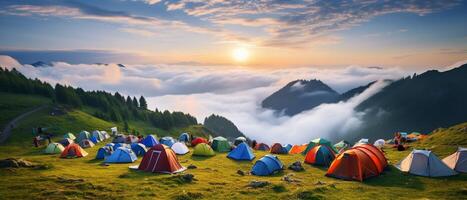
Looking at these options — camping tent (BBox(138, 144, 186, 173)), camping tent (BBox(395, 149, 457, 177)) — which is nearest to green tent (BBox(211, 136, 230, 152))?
camping tent (BBox(138, 144, 186, 173))

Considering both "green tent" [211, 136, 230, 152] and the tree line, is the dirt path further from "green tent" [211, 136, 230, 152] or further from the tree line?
"green tent" [211, 136, 230, 152]

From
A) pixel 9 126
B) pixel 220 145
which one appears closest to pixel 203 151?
pixel 220 145

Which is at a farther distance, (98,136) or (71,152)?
(98,136)

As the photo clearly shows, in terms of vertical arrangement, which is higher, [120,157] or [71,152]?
[71,152]

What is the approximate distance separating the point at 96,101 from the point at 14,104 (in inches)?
1730

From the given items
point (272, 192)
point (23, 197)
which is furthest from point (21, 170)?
point (272, 192)

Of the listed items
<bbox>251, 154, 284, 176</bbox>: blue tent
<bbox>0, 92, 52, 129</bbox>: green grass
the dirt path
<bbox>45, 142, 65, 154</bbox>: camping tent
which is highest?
<bbox>0, 92, 52, 129</bbox>: green grass

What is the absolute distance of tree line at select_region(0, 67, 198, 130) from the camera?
12464 cm

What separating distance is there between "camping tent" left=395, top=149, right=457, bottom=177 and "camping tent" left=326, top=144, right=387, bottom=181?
2911mm

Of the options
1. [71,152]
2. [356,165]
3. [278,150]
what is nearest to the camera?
[356,165]

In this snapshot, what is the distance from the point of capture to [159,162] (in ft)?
102

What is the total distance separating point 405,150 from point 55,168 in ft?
148

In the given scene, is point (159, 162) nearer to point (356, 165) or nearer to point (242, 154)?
point (242, 154)

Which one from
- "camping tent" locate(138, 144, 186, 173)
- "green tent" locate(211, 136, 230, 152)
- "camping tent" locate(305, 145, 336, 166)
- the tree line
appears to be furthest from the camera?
the tree line
